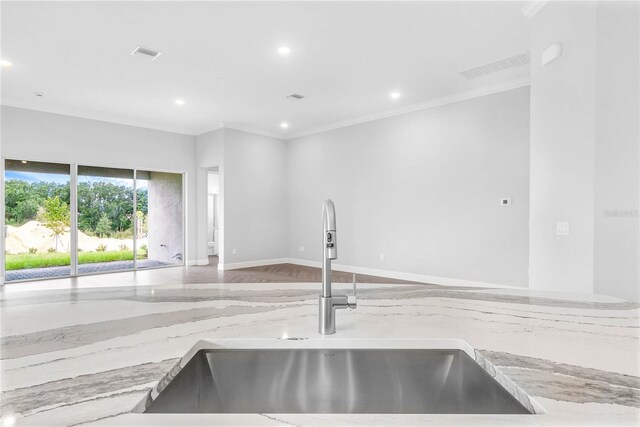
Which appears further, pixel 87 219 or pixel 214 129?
pixel 214 129

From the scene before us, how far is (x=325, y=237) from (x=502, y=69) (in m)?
4.50

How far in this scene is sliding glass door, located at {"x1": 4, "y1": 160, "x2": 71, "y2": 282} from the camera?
218 inches

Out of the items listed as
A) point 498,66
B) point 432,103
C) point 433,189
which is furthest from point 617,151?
point 432,103

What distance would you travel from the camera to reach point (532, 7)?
2.98m

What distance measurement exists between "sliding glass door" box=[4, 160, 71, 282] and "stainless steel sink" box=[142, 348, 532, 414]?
6.67m

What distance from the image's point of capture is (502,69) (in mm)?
4273

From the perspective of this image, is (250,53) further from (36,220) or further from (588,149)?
(36,220)

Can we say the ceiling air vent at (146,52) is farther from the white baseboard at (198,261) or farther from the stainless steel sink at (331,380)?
the white baseboard at (198,261)

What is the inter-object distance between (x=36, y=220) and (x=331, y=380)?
689cm

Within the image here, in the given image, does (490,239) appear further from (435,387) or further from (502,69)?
(435,387)

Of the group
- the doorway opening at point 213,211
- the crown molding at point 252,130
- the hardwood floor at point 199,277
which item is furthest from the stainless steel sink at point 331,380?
the doorway opening at point 213,211

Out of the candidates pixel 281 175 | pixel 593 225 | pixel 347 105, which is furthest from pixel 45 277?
pixel 593 225

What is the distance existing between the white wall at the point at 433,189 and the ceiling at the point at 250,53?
19.4 inches

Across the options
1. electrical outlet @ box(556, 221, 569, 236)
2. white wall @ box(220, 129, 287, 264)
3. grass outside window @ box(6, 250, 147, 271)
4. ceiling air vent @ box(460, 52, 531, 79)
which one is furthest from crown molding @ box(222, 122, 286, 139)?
electrical outlet @ box(556, 221, 569, 236)
